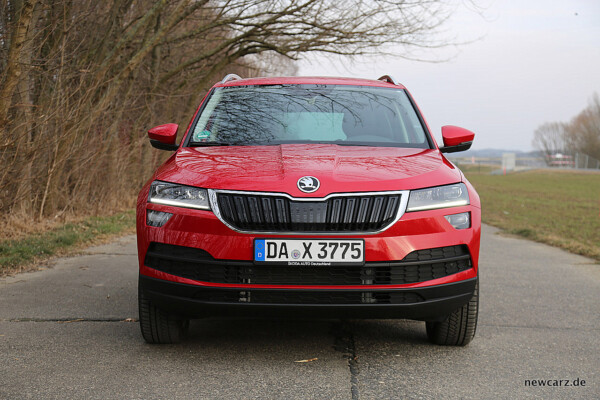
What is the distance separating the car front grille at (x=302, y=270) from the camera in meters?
3.66

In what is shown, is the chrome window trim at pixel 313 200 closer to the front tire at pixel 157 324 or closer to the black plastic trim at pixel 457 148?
the front tire at pixel 157 324

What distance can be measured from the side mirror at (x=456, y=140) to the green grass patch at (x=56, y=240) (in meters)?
4.32

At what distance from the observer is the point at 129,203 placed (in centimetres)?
1508

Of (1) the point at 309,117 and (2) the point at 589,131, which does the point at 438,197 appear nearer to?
(1) the point at 309,117

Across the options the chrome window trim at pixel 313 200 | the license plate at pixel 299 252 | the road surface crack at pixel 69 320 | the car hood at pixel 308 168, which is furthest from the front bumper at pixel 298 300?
the road surface crack at pixel 69 320

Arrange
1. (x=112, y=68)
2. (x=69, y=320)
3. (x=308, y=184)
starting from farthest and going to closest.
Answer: (x=112, y=68) → (x=69, y=320) → (x=308, y=184)

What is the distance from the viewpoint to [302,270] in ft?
12.0

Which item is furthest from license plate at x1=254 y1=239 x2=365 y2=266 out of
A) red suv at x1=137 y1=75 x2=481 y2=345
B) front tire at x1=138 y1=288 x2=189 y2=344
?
front tire at x1=138 y1=288 x2=189 y2=344

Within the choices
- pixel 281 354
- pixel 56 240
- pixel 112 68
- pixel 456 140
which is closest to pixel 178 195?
pixel 281 354

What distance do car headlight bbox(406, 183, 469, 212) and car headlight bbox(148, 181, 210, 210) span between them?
43.1 inches

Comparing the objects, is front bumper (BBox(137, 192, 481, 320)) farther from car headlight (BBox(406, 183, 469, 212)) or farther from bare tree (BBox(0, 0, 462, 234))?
bare tree (BBox(0, 0, 462, 234))

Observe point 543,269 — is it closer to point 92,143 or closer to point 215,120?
point 215,120

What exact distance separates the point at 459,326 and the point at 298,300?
1107 millimetres

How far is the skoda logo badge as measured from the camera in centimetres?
371
